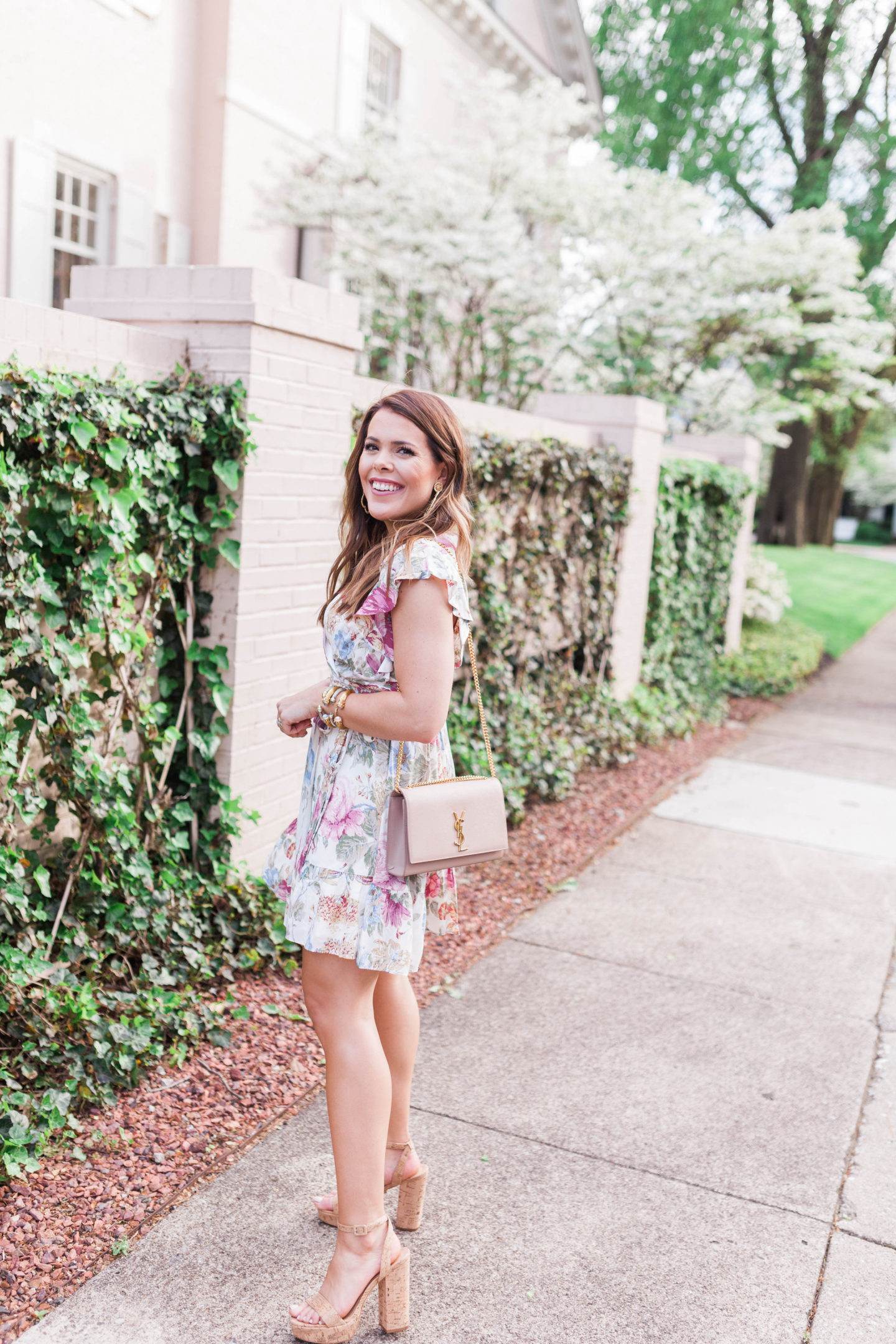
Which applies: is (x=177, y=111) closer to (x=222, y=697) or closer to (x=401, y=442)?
(x=222, y=697)

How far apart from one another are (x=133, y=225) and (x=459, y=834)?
28.2ft

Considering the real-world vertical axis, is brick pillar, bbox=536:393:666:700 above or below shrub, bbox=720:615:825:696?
above

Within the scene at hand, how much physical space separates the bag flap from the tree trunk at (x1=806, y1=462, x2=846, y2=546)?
29864 mm

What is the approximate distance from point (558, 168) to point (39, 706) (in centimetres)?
963

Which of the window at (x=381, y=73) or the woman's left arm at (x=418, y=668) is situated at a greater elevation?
the window at (x=381, y=73)

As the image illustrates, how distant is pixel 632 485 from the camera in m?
7.74

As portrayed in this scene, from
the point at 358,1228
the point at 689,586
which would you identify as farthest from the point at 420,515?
the point at 689,586

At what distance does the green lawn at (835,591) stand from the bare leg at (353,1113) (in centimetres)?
1326

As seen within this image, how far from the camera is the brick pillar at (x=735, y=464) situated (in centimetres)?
1138

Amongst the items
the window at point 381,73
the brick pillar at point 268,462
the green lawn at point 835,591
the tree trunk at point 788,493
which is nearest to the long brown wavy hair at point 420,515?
the brick pillar at point 268,462

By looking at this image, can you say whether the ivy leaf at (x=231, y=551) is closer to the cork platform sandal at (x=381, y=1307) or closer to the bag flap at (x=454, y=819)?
the bag flap at (x=454, y=819)

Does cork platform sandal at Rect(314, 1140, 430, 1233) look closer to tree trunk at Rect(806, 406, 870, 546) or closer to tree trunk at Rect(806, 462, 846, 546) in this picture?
tree trunk at Rect(806, 406, 870, 546)

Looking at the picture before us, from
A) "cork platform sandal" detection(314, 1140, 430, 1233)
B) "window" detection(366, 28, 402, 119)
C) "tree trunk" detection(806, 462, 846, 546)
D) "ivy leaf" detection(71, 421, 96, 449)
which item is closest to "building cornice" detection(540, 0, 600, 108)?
"window" detection(366, 28, 402, 119)

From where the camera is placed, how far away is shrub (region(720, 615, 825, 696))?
428 inches
